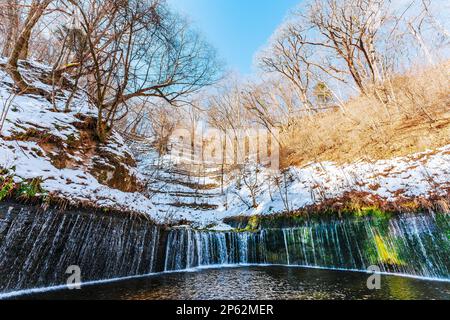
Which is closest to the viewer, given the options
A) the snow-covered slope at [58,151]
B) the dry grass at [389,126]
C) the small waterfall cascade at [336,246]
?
the snow-covered slope at [58,151]

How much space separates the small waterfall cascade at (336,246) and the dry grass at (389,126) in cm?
385

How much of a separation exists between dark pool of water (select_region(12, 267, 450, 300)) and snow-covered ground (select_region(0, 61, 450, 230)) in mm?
2287

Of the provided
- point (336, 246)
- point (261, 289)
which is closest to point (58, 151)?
point (261, 289)

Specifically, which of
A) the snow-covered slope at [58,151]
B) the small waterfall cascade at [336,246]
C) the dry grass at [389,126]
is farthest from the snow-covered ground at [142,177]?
the small waterfall cascade at [336,246]

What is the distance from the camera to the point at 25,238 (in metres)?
4.56

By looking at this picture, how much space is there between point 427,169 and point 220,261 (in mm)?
8261

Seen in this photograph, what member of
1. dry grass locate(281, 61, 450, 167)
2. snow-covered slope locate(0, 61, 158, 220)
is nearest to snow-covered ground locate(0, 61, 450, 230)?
snow-covered slope locate(0, 61, 158, 220)

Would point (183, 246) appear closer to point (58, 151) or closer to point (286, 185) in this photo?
point (58, 151)

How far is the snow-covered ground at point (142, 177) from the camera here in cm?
579

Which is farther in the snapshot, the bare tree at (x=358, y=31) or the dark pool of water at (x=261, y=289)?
the bare tree at (x=358, y=31)

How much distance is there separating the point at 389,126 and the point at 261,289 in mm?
10675

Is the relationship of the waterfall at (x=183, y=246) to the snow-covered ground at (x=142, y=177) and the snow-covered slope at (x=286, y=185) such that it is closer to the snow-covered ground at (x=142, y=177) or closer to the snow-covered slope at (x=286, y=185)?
the snow-covered ground at (x=142, y=177)

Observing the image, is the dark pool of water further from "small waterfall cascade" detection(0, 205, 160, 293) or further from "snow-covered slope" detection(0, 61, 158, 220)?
"snow-covered slope" detection(0, 61, 158, 220)
